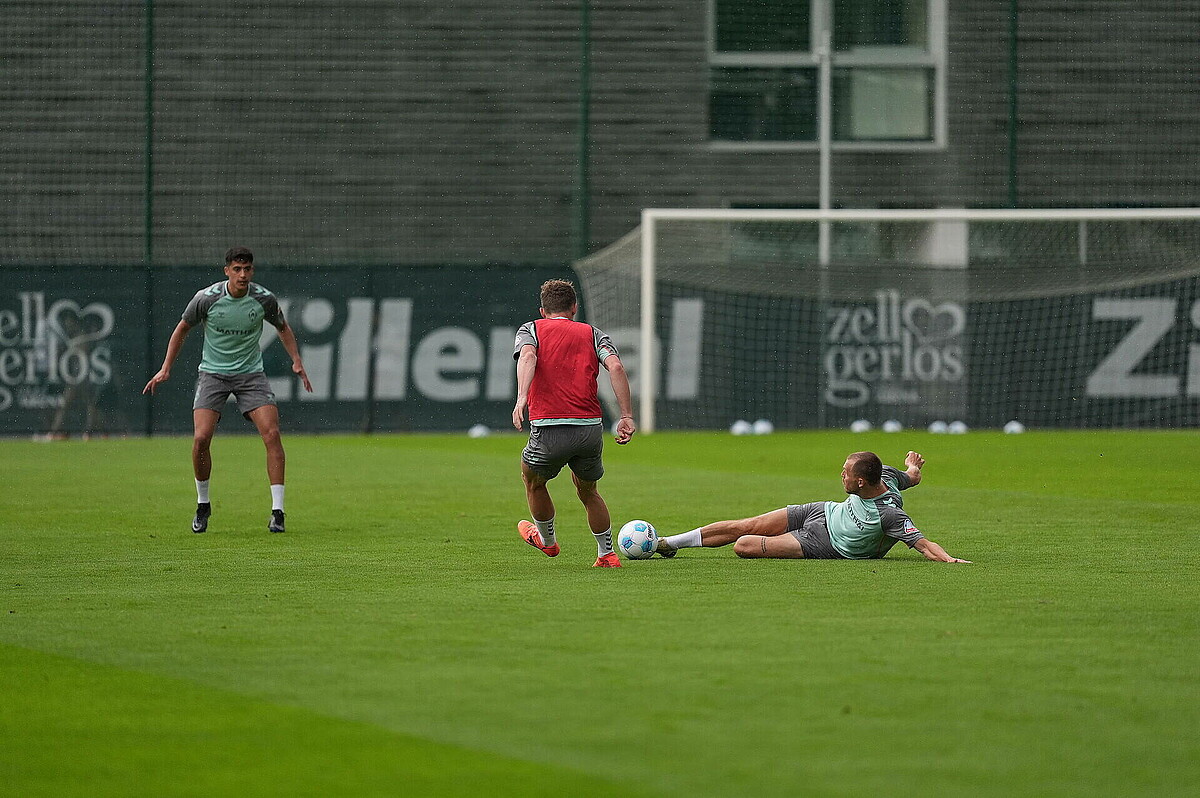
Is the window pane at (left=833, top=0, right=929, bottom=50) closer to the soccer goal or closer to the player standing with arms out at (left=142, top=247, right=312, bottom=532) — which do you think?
the soccer goal

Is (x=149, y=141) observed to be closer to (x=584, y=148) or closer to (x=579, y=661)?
(x=584, y=148)

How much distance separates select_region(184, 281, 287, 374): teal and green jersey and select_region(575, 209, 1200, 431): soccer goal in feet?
37.7

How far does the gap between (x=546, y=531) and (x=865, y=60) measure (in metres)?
18.5

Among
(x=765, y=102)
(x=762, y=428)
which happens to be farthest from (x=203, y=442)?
(x=765, y=102)

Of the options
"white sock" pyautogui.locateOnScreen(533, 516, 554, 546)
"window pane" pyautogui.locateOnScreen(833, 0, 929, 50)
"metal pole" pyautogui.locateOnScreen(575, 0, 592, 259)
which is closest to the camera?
"white sock" pyautogui.locateOnScreen(533, 516, 554, 546)

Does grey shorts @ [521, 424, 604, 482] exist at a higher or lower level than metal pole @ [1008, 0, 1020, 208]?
lower

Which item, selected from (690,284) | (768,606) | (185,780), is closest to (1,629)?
(185,780)

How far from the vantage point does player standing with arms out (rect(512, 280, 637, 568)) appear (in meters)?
8.73

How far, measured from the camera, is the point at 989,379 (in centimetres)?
2303

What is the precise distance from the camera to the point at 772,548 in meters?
9.09

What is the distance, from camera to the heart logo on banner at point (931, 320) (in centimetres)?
2320

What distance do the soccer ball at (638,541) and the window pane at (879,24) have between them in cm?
1830

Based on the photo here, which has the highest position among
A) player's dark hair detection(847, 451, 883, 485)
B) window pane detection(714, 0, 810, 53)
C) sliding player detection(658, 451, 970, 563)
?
window pane detection(714, 0, 810, 53)

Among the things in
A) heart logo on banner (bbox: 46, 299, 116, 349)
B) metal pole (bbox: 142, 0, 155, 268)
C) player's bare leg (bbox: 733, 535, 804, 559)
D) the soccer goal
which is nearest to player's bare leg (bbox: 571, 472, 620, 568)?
player's bare leg (bbox: 733, 535, 804, 559)
